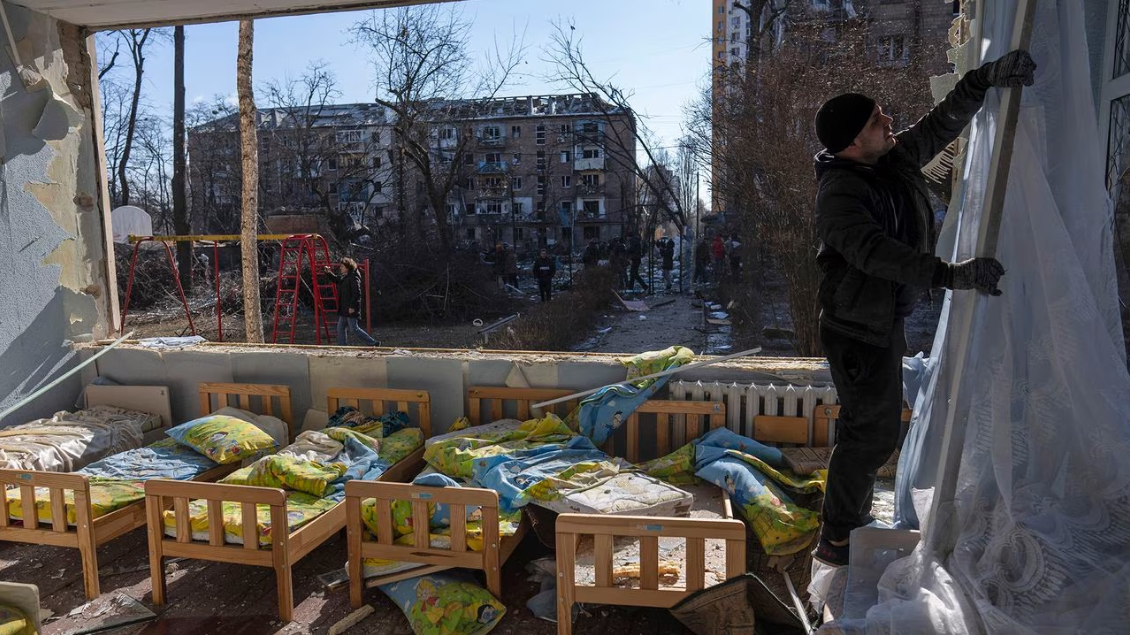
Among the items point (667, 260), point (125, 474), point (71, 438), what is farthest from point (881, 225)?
point (667, 260)

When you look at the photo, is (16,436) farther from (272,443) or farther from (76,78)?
(76,78)

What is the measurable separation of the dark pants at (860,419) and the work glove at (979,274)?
357mm

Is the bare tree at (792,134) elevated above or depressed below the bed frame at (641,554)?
above

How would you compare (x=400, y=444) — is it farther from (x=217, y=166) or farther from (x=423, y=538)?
(x=217, y=166)

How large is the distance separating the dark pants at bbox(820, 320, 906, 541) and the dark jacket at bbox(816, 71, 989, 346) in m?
0.08

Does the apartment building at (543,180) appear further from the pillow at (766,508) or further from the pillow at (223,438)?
the pillow at (766,508)

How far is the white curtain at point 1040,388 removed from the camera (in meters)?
2.08

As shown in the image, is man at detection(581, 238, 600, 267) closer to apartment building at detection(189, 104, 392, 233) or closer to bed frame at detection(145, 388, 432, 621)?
apartment building at detection(189, 104, 392, 233)

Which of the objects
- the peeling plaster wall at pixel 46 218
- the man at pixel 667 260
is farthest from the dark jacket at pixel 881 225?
the man at pixel 667 260

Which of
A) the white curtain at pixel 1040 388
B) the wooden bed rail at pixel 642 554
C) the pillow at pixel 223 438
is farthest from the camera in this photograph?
the pillow at pixel 223 438

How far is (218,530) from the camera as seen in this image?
10.8ft

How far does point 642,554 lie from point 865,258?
1.38 meters

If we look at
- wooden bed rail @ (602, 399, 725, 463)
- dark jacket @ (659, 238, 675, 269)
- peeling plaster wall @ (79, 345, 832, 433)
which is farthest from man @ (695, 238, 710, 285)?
wooden bed rail @ (602, 399, 725, 463)

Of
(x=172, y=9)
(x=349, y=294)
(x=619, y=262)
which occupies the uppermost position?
(x=172, y=9)
